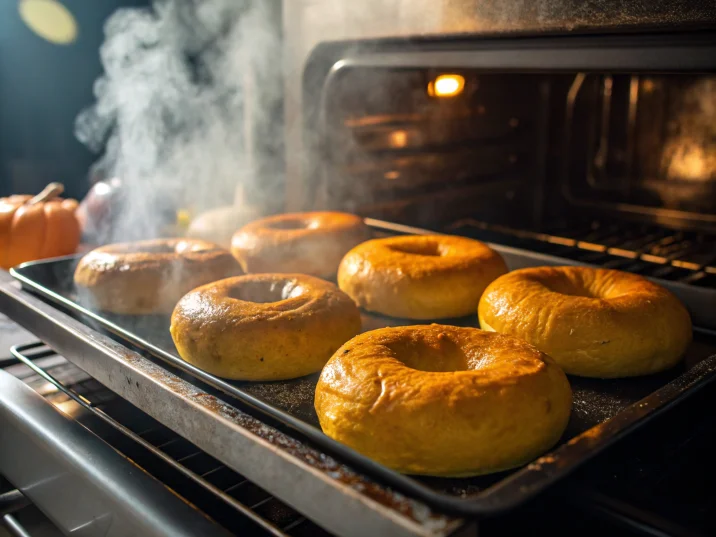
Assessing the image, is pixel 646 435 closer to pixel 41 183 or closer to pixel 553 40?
pixel 553 40

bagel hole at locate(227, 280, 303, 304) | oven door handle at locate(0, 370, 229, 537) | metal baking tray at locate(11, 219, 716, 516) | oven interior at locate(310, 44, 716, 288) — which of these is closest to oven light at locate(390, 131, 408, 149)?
oven interior at locate(310, 44, 716, 288)

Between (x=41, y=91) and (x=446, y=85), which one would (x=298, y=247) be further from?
(x=41, y=91)

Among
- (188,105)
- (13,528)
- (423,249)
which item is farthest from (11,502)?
(188,105)

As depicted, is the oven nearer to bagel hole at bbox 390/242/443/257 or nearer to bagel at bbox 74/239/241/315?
bagel at bbox 74/239/241/315

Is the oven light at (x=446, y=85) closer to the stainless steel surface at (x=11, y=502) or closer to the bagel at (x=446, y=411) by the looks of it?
the bagel at (x=446, y=411)

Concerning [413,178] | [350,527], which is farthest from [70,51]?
[350,527]

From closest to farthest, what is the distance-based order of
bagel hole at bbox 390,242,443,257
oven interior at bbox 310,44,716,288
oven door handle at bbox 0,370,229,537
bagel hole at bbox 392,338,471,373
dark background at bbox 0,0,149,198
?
oven door handle at bbox 0,370,229,537 < bagel hole at bbox 392,338,471,373 < bagel hole at bbox 390,242,443,257 < oven interior at bbox 310,44,716,288 < dark background at bbox 0,0,149,198

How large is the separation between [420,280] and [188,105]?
1453 mm

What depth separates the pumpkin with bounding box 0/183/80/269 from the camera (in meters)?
2.32

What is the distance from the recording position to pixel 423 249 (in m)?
1.90

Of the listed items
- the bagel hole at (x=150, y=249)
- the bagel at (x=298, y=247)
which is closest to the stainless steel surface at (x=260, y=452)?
the bagel hole at (x=150, y=249)

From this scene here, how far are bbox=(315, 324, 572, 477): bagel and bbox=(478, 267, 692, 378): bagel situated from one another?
21 cm

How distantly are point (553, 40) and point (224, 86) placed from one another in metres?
1.39

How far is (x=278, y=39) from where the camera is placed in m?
2.22
